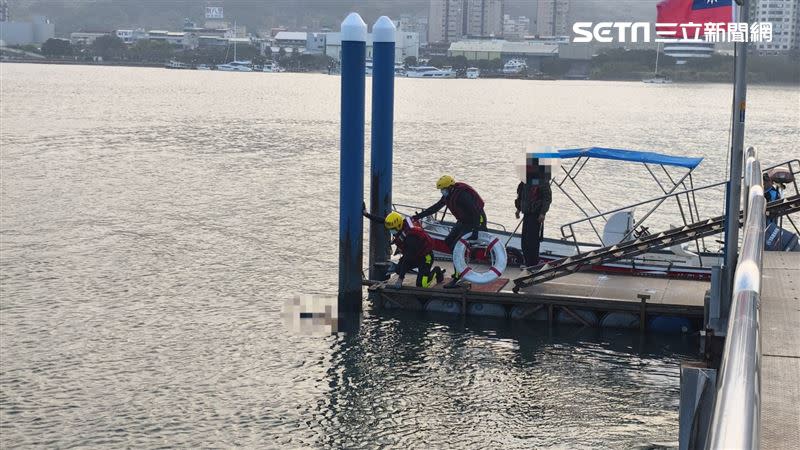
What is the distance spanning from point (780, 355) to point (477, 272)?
12.2 m

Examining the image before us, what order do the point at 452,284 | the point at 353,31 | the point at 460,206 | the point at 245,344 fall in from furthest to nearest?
the point at 460,206 < the point at 452,284 < the point at 353,31 < the point at 245,344

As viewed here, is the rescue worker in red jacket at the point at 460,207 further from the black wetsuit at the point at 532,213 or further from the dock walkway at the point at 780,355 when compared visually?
the dock walkway at the point at 780,355

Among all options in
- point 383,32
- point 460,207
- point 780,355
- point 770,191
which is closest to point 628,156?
point 770,191

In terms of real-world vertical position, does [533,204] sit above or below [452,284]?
above

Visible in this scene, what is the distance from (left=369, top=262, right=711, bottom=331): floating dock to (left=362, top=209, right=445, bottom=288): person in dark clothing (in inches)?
8.3

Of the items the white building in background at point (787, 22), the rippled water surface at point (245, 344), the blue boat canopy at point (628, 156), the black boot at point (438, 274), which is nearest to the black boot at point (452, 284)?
the black boot at point (438, 274)

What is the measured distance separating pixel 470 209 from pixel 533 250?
5.17 feet

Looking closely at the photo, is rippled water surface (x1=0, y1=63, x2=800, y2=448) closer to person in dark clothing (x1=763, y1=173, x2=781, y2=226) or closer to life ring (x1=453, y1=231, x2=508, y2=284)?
life ring (x1=453, y1=231, x2=508, y2=284)

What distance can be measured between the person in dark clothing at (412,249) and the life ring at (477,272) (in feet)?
1.38

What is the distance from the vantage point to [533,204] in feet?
68.7

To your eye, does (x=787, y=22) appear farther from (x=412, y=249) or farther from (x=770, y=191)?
(x=412, y=249)

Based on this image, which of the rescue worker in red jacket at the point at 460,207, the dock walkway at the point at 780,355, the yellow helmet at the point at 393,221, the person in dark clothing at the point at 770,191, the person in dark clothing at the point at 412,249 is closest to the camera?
the dock walkway at the point at 780,355

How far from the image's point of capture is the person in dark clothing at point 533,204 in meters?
21.0

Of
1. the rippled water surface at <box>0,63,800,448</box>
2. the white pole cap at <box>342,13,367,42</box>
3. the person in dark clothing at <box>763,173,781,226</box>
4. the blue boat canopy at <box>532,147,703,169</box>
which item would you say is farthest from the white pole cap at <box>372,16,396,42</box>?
the person in dark clothing at <box>763,173,781,226</box>
